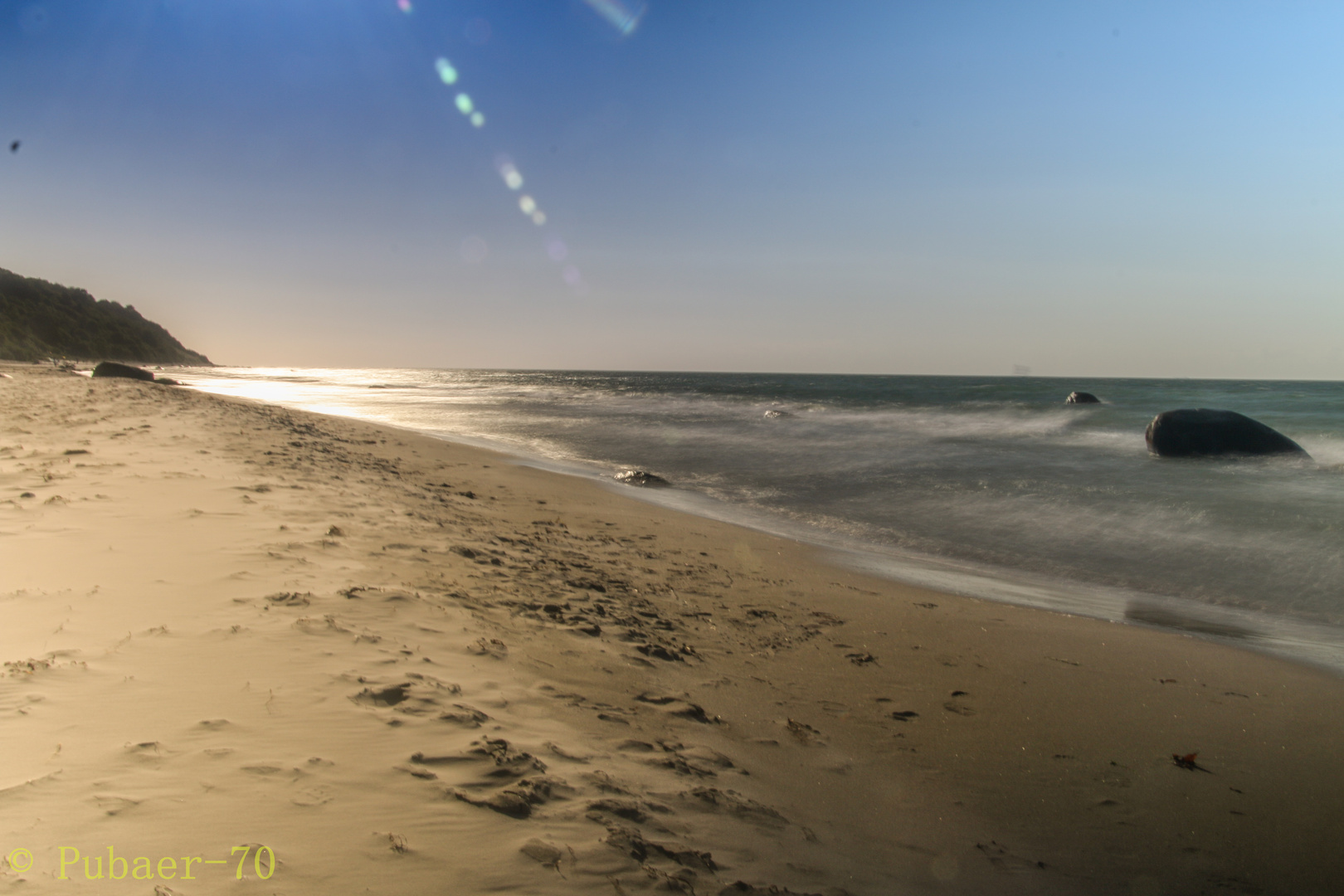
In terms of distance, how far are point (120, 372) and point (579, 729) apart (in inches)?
1552

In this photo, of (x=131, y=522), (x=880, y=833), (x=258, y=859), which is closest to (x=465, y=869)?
(x=258, y=859)

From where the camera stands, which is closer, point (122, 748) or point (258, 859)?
point (258, 859)

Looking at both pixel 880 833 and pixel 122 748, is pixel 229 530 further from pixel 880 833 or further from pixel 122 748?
pixel 880 833

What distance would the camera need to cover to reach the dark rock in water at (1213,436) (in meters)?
13.7

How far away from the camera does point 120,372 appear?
3167 centimetres

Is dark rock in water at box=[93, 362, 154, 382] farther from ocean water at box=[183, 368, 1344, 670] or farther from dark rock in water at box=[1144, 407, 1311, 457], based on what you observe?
dark rock in water at box=[1144, 407, 1311, 457]

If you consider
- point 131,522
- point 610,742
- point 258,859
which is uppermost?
point 131,522

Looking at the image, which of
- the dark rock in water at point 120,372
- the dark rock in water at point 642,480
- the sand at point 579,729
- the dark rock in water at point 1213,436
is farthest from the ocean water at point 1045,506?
the dark rock in water at point 120,372

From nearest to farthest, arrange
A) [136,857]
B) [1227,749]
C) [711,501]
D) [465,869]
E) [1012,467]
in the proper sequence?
[136,857], [465,869], [1227,749], [711,501], [1012,467]

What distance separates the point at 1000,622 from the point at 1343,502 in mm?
8452

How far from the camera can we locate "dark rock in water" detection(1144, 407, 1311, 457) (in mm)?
13703

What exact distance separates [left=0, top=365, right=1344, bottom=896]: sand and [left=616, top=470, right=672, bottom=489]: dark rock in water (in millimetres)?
5614

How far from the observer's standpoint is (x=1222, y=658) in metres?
4.46

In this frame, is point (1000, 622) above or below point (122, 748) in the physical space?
below
